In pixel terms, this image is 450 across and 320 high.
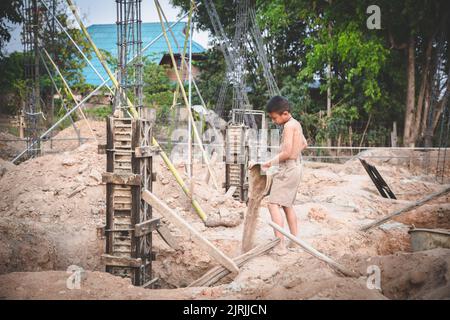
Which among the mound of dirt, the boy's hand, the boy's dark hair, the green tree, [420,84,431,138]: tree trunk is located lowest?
the mound of dirt

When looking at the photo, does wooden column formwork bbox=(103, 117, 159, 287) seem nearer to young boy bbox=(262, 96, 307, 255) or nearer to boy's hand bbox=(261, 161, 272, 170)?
boy's hand bbox=(261, 161, 272, 170)

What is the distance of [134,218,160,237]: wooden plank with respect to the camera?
464 centimetres

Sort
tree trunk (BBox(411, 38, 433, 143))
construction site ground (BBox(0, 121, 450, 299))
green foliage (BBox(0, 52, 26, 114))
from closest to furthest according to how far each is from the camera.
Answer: construction site ground (BBox(0, 121, 450, 299)) < green foliage (BBox(0, 52, 26, 114)) < tree trunk (BBox(411, 38, 433, 143))

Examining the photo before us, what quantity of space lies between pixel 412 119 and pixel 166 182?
40.5ft

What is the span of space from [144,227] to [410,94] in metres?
14.8

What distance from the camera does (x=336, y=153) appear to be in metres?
18.4

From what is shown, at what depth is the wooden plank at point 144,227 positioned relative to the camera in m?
4.64

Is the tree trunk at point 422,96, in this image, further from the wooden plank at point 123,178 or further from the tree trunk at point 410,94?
the wooden plank at point 123,178

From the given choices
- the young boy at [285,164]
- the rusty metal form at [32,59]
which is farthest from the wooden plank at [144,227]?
the rusty metal form at [32,59]

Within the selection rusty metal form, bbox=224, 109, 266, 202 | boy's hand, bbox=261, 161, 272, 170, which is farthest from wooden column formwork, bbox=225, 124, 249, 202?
boy's hand, bbox=261, 161, 272, 170
